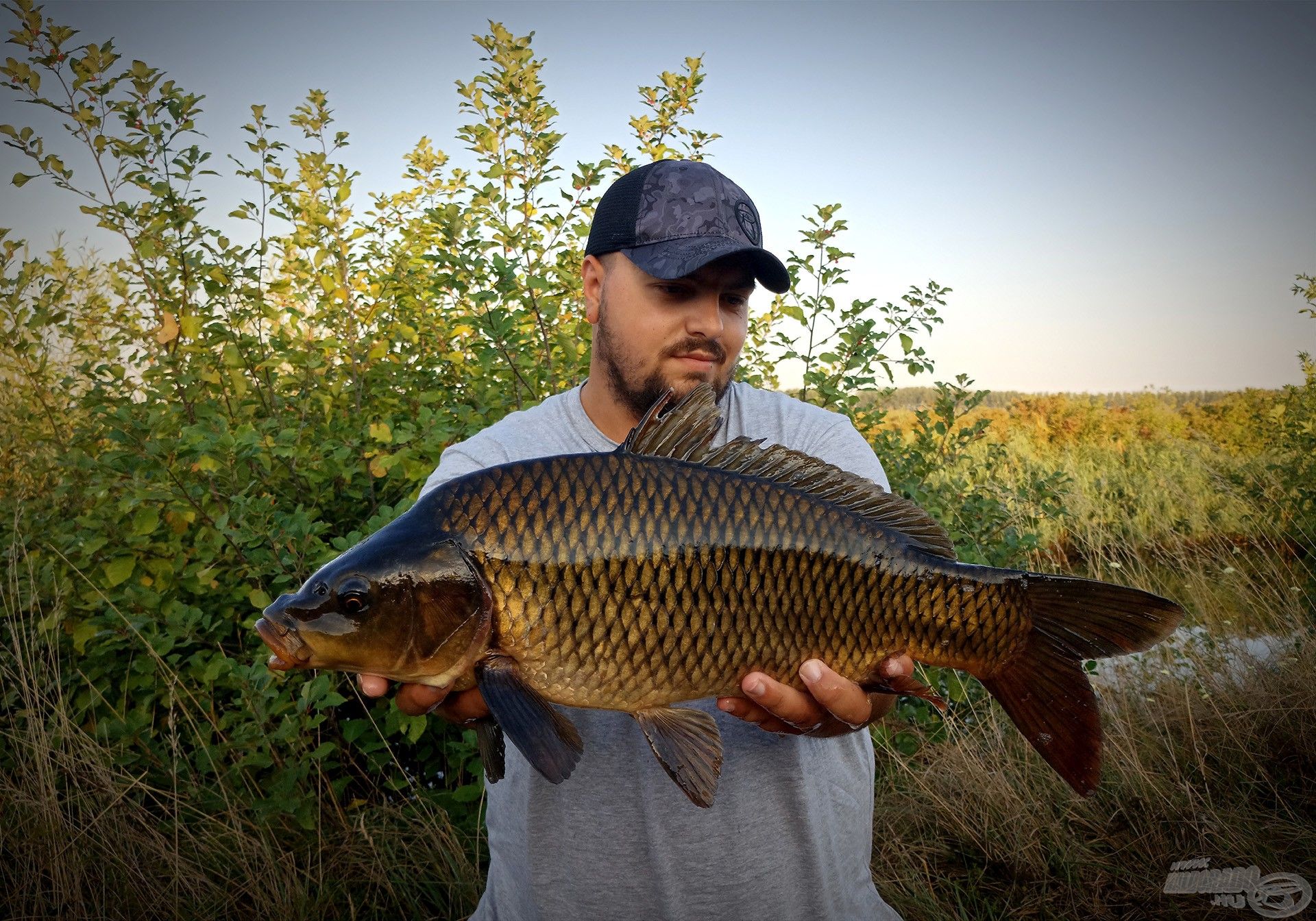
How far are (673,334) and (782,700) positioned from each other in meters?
0.88

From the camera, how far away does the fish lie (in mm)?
1154

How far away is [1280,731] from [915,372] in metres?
2.06

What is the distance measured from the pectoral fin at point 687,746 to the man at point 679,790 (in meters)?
0.06

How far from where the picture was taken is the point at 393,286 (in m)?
3.36

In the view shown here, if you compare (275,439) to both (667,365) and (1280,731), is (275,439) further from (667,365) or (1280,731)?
(1280,731)

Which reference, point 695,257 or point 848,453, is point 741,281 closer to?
point 695,257

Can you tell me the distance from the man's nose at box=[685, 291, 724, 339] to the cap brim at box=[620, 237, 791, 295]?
0.35 feet

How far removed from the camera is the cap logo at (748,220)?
72.4 inches

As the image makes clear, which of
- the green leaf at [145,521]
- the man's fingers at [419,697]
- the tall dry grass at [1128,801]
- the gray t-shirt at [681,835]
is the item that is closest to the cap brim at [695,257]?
the gray t-shirt at [681,835]

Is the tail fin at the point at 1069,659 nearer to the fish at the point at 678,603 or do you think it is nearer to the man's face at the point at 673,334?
the fish at the point at 678,603

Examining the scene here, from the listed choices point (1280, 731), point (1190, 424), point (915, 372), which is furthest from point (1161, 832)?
point (1190, 424)

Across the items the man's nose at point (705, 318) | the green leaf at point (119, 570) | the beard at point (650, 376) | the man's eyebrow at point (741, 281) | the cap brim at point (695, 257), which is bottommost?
the green leaf at point (119, 570)

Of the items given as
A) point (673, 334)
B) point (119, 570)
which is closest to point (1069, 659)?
point (673, 334)

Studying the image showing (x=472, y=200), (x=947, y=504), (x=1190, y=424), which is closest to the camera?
(x=472, y=200)
